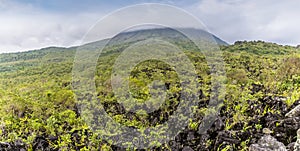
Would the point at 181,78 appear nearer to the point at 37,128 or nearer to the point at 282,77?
the point at 282,77

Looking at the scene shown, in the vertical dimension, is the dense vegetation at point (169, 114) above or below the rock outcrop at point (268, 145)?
above

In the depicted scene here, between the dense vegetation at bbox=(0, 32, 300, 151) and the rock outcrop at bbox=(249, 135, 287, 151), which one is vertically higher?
the dense vegetation at bbox=(0, 32, 300, 151)

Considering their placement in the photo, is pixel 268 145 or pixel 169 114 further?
pixel 169 114

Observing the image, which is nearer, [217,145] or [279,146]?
[279,146]

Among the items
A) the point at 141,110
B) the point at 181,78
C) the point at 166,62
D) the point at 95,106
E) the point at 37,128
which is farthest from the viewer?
the point at 166,62

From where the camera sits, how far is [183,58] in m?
12.8

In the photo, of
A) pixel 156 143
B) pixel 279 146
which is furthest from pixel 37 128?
pixel 279 146

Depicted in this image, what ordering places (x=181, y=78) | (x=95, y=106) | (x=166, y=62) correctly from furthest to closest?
(x=166, y=62), (x=181, y=78), (x=95, y=106)

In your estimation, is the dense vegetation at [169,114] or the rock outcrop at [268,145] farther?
the dense vegetation at [169,114]

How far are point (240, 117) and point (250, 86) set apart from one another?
95.2 inches

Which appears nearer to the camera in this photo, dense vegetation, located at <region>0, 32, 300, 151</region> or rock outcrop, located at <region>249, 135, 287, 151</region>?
rock outcrop, located at <region>249, 135, 287, 151</region>

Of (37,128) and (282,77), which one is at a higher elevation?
(282,77)

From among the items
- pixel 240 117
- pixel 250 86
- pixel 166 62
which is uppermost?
pixel 166 62

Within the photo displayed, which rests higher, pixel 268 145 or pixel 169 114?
pixel 169 114
